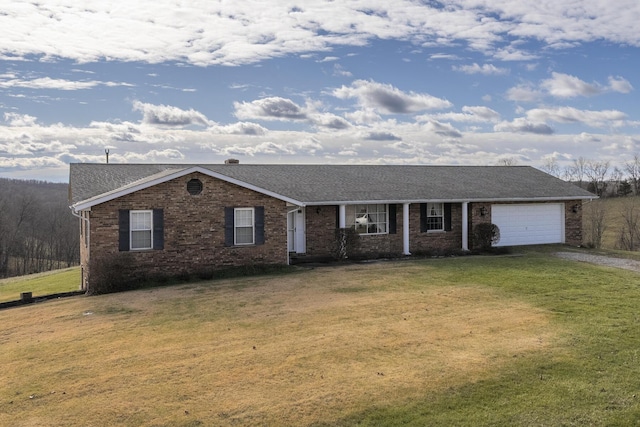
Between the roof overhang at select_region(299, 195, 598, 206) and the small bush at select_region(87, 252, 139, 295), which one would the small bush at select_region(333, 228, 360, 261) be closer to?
the roof overhang at select_region(299, 195, 598, 206)

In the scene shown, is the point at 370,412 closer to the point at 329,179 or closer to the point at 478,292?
the point at 478,292

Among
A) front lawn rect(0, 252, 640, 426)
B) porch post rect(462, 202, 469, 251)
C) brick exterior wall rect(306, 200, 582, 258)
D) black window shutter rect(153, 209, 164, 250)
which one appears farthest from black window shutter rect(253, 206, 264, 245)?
porch post rect(462, 202, 469, 251)

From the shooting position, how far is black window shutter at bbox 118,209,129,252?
1584 cm

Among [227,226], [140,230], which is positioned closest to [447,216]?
[227,226]

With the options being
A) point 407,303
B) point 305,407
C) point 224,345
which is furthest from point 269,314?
point 305,407

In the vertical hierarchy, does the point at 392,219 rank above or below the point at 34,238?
above

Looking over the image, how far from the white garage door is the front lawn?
30.5ft

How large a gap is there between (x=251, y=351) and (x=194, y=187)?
9.18m

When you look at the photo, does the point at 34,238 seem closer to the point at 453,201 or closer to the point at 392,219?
the point at 392,219

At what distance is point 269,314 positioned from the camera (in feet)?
36.9

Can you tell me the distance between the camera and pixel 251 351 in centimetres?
862

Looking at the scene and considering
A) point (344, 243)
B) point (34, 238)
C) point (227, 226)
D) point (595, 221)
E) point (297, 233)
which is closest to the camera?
point (227, 226)

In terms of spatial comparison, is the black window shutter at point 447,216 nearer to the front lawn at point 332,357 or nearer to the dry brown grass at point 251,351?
the front lawn at point 332,357

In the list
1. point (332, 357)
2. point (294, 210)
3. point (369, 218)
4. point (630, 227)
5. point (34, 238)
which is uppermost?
point (294, 210)
